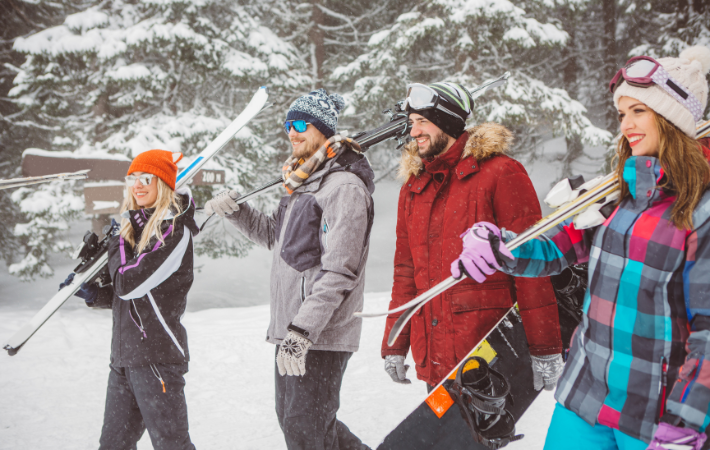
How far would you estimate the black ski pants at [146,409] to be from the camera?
2.51 meters

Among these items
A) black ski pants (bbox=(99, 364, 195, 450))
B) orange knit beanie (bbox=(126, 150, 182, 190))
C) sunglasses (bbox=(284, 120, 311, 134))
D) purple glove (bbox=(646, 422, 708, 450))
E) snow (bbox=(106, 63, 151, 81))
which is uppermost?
snow (bbox=(106, 63, 151, 81))

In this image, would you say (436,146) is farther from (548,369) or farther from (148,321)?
(148,321)

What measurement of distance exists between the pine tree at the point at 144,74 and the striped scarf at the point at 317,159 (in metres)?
7.17

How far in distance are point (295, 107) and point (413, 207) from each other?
3.03ft

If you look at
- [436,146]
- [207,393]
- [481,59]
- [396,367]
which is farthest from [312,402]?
[481,59]

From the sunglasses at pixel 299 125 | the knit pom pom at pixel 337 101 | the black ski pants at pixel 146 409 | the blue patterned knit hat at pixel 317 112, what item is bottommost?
the black ski pants at pixel 146 409

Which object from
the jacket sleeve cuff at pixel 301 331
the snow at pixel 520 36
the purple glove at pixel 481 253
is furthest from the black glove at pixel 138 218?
the snow at pixel 520 36

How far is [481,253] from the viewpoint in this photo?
1.67m

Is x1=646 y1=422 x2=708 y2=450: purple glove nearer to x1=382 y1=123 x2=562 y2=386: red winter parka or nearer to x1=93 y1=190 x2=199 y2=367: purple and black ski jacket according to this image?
x1=382 y1=123 x2=562 y2=386: red winter parka

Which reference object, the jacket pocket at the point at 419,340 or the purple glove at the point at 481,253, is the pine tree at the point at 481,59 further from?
the purple glove at the point at 481,253

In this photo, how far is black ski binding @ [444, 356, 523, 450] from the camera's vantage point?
2.11m

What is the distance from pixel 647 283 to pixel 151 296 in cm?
240

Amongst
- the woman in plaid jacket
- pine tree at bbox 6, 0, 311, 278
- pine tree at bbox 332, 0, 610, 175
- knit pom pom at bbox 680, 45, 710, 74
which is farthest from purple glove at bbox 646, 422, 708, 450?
pine tree at bbox 6, 0, 311, 278

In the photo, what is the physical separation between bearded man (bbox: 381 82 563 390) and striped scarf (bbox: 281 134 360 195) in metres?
0.36
